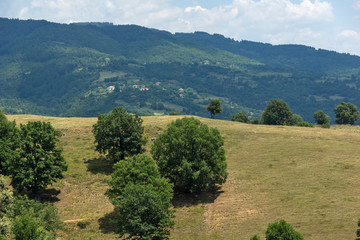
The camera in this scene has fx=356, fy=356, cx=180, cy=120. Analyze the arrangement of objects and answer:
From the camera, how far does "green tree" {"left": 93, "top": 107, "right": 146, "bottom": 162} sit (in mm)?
83625

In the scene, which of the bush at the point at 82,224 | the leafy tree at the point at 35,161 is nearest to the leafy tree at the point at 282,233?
the bush at the point at 82,224

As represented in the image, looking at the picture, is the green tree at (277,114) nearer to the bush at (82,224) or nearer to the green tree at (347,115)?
the green tree at (347,115)

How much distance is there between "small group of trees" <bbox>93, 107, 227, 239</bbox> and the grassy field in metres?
4.57

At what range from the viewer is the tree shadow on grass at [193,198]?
71625 mm

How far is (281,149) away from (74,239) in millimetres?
56804

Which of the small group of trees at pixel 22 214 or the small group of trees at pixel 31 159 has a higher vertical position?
the small group of trees at pixel 31 159

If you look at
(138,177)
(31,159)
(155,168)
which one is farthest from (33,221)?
(31,159)

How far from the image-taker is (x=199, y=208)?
6912 centimetres

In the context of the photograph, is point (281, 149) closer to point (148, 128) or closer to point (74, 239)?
point (148, 128)

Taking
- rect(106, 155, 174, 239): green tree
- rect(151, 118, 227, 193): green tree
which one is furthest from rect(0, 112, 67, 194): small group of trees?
rect(151, 118, 227, 193): green tree

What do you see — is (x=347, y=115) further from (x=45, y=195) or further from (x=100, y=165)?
(x=45, y=195)

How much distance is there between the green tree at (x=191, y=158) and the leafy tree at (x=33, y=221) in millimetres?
26138

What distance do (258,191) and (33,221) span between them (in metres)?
43.0

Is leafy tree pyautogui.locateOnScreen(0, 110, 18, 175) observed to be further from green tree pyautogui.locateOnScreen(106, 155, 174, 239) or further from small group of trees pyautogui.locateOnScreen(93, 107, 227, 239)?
green tree pyautogui.locateOnScreen(106, 155, 174, 239)
